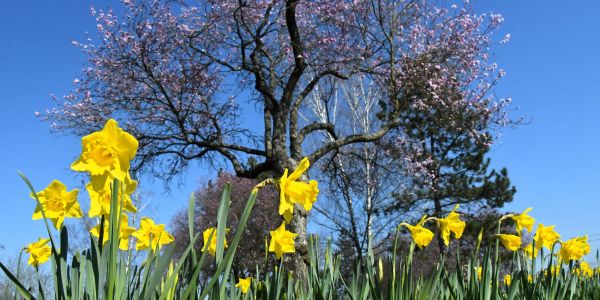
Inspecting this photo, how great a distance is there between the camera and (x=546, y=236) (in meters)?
2.59

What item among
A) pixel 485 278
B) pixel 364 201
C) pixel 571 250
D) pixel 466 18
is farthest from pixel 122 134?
pixel 364 201

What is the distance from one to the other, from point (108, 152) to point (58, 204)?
39cm

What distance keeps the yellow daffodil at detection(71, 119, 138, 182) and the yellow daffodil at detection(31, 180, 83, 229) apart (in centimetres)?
33

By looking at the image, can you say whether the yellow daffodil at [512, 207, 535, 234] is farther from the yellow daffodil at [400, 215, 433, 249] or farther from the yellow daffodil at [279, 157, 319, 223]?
the yellow daffodil at [279, 157, 319, 223]

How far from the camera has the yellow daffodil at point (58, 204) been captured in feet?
4.03

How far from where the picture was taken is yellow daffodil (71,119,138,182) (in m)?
0.92

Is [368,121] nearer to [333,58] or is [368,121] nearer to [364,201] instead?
[364,201]

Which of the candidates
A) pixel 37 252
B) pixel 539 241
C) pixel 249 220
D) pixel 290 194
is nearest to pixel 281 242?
pixel 290 194

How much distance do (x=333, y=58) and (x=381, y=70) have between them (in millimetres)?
943

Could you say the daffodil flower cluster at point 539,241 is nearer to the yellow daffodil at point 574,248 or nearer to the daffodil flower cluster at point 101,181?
the yellow daffodil at point 574,248

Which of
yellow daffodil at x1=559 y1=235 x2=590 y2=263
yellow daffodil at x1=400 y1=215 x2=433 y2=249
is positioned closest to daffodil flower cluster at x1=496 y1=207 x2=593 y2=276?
yellow daffodil at x1=559 y1=235 x2=590 y2=263

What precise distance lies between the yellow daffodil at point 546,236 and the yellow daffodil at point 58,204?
2.03 m

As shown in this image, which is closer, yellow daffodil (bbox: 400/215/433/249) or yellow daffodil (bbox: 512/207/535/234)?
yellow daffodil (bbox: 400/215/433/249)

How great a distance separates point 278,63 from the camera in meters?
11.4
